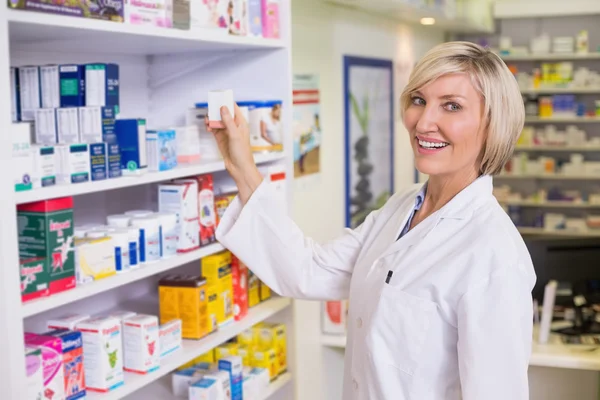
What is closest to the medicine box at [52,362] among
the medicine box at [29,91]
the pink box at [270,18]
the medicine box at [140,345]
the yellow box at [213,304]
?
the medicine box at [140,345]

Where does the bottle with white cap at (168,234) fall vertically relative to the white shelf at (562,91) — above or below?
below

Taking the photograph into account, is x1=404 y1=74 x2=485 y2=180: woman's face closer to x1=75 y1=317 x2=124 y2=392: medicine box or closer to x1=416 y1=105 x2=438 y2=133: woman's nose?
x1=416 y1=105 x2=438 y2=133: woman's nose

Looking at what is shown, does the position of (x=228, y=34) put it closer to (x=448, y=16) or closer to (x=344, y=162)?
(x=344, y=162)

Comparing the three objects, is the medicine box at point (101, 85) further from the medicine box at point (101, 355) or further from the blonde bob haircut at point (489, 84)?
the blonde bob haircut at point (489, 84)

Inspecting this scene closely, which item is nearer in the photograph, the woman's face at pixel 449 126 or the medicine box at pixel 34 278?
the medicine box at pixel 34 278

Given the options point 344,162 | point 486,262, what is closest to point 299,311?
point 344,162

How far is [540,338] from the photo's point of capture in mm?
3676

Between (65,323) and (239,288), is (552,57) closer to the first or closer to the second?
(239,288)

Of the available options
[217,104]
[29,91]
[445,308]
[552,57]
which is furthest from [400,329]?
[552,57]

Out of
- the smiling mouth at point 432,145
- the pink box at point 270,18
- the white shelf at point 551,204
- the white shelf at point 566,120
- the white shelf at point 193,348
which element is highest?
the pink box at point 270,18

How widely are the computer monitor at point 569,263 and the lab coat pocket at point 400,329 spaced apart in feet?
7.56

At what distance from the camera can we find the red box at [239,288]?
270 centimetres

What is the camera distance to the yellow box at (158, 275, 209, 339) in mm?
2471

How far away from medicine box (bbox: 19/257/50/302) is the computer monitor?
286cm
